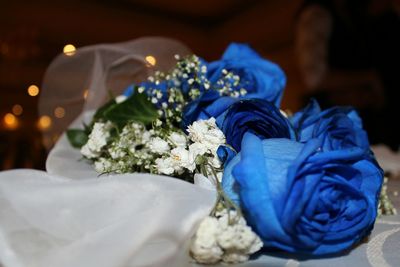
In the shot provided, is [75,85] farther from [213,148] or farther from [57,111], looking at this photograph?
[213,148]

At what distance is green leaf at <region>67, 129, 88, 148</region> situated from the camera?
2.42 feet

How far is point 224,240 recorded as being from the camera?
345 millimetres

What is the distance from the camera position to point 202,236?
1.18 feet

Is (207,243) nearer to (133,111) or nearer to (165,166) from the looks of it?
(165,166)

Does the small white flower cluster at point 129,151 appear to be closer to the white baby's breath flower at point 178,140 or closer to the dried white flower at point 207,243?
the white baby's breath flower at point 178,140

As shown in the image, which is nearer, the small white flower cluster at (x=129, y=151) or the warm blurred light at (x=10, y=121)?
the small white flower cluster at (x=129, y=151)

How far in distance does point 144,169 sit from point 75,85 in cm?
47

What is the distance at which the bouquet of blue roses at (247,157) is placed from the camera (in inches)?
14.1

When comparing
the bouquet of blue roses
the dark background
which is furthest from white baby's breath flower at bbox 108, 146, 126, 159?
the dark background

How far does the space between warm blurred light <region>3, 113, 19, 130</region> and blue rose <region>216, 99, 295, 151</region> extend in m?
A: 3.27

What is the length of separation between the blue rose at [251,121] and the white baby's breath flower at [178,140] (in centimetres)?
5

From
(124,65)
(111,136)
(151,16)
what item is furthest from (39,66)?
(111,136)

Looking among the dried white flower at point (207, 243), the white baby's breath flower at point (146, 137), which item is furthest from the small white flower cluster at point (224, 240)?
the white baby's breath flower at point (146, 137)

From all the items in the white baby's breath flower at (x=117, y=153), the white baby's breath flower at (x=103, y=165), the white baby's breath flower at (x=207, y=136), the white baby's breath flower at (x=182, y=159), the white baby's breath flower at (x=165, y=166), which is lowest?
the white baby's breath flower at (x=103, y=165)
